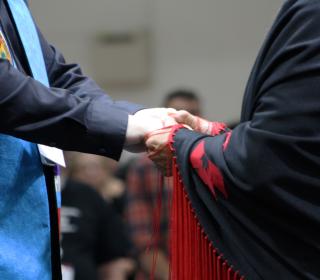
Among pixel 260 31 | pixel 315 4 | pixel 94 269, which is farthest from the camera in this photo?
pixel 260 31

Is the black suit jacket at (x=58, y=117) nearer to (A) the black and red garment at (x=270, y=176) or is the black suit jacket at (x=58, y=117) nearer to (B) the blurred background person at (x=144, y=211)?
(A) the black and red garment at (x=270, y=176)

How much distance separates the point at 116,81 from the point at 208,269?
4.56 metres

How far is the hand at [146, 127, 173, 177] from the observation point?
4.35ft

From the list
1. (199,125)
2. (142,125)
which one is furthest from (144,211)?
(142,125)

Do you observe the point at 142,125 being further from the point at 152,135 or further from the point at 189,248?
the point at 189,248

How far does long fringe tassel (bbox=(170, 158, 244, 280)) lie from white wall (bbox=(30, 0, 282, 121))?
423 centimetres

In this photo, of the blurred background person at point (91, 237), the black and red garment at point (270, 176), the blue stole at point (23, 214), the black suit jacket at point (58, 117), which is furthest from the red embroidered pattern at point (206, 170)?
the blurred background person at point (91, 237)

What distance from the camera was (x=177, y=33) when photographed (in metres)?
5.63

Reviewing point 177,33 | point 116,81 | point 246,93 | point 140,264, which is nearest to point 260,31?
point 177,33

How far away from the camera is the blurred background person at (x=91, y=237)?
3.28 meters

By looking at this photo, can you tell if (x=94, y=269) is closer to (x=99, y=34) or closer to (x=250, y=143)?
(x=250, y=143)

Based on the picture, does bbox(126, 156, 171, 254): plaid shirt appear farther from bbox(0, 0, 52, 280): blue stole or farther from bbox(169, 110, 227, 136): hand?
bbox(0, 0, 52, 280): blue stole

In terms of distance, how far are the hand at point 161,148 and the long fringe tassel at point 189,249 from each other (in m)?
0.03

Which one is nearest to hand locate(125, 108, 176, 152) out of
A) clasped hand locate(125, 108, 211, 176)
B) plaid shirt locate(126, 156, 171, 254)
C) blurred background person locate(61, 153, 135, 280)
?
clasped hand locate(125, 108, 211, 176)
